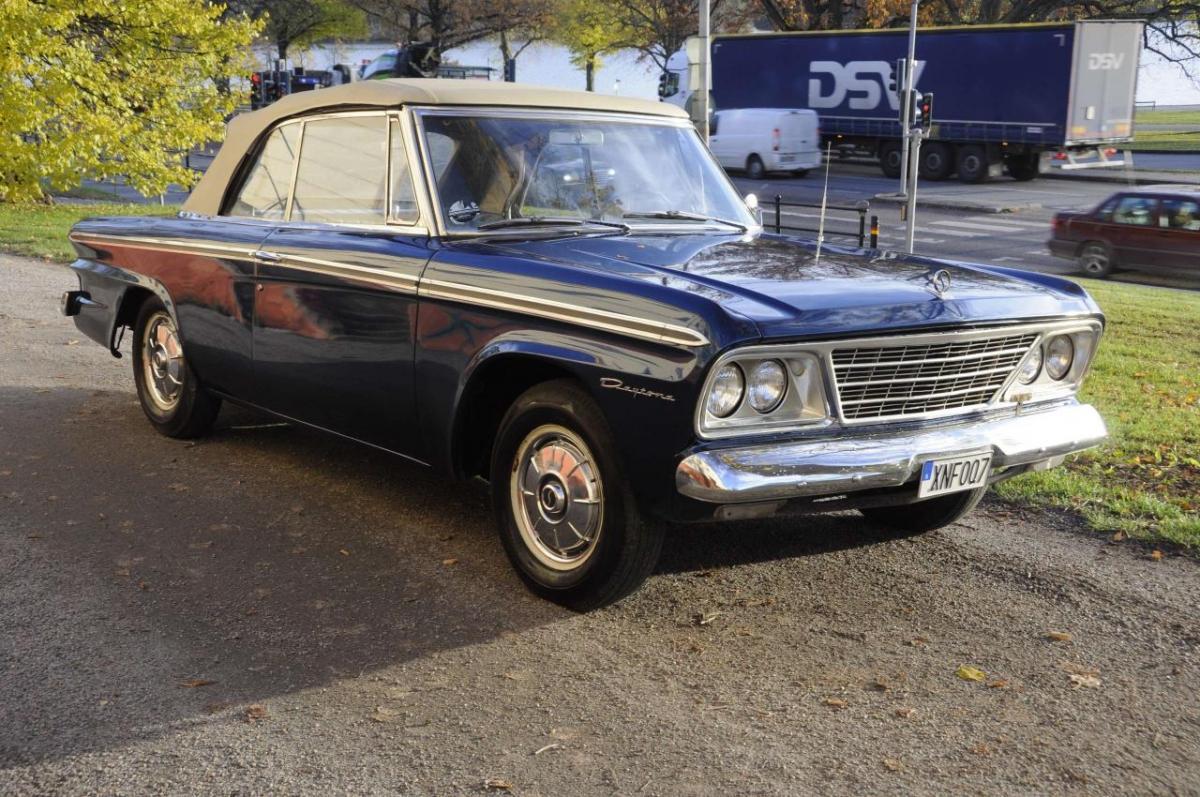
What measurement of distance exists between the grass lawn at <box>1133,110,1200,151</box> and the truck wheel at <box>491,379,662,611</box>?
47.5m

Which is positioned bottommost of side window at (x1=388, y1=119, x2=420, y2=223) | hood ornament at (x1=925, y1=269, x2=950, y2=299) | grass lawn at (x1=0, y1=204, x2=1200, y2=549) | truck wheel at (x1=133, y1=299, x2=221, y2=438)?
grass lawn at (x1=0, y1=204, x2=1200, y2=549)

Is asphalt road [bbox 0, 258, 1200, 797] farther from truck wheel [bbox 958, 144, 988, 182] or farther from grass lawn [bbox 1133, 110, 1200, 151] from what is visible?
grass lawn [bbox 1133, 110, 1200, 151]

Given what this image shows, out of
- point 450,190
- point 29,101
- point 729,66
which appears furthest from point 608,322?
point 729,66

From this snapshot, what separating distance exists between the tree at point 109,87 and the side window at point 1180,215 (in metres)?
14.4

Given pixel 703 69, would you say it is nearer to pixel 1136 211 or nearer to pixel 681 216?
pixel 1136 211

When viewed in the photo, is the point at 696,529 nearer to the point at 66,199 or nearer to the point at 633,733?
the point at 633,733

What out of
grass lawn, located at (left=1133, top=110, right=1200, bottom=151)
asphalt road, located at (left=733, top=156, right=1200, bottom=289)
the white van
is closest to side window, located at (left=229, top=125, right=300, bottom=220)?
asphalt road, located at (left=733, top=156, right=1200, bottom=289)

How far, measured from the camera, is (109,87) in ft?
70.8

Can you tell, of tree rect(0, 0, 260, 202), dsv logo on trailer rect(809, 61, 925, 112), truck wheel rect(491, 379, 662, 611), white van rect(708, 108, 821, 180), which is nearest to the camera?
truck wheel rect(491, 379, 662, 611)

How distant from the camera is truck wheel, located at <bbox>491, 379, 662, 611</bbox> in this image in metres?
4.70

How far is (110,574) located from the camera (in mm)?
5387

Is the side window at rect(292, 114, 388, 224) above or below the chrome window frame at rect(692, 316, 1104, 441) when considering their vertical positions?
above

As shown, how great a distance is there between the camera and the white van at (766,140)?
38875 millimetres

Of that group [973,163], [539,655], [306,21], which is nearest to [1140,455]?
[539,655]
